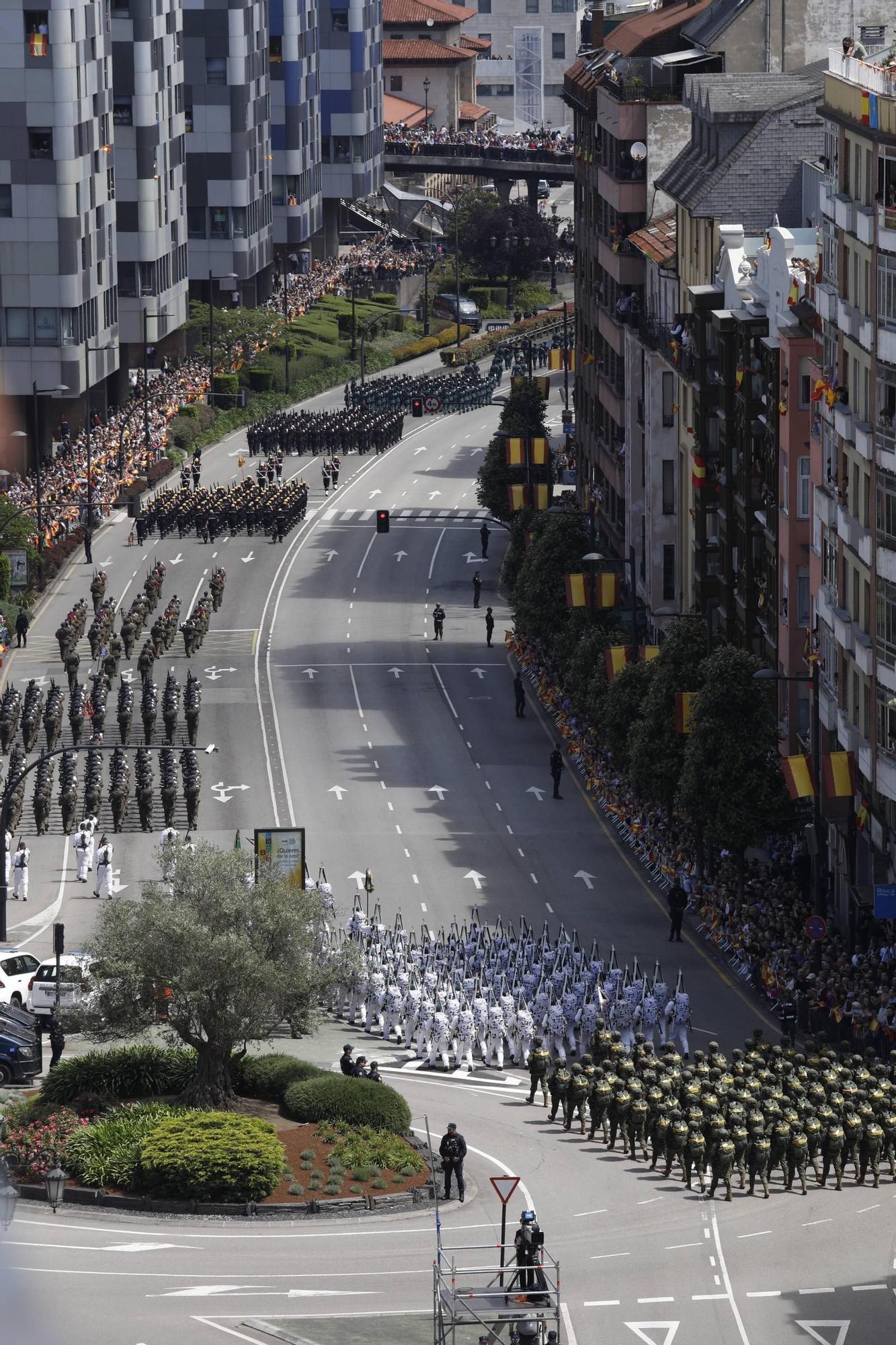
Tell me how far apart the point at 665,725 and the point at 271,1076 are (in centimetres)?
2318

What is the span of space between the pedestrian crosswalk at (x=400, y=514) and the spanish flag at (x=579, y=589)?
38.5m

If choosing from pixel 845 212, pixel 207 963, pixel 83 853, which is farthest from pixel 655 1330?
pixel 83 853

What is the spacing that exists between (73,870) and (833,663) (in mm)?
22167

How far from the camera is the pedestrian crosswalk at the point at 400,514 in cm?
13650

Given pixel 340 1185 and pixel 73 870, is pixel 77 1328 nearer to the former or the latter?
pixel 340 1185

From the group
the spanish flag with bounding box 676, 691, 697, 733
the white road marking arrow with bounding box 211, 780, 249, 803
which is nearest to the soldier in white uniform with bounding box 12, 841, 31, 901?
the white road marking arrow with bounding box 211, 780, 249, 803

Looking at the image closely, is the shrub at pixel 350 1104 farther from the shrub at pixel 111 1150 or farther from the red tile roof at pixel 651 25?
the red tile roof at pixel 651 25

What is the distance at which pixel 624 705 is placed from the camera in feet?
278

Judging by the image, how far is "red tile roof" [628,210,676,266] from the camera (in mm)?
103625

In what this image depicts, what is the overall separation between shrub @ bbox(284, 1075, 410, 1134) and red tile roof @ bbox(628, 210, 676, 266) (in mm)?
50783

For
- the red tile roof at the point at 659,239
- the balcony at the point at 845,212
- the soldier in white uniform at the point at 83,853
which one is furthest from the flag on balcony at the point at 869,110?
A: the red tile roof at the point at 659,239

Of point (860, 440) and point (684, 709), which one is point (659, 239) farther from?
point (860, 440)

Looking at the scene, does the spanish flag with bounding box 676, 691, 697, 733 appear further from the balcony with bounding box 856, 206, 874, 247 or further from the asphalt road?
the balcony with bounding box 856, 206, 874, 247

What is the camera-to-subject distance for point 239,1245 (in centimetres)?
5141
